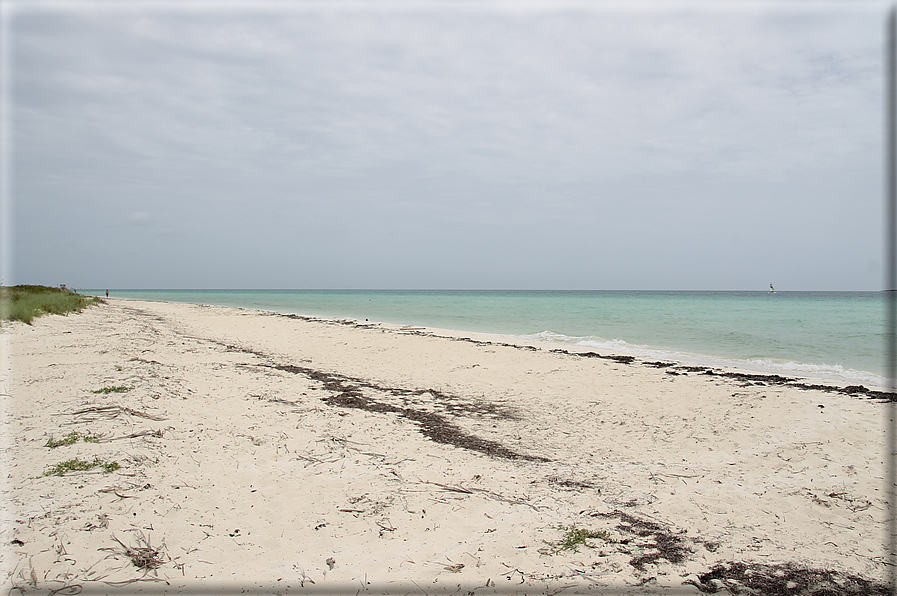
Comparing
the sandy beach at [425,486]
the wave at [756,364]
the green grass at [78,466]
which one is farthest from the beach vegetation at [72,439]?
Result: the wave at [756,364]

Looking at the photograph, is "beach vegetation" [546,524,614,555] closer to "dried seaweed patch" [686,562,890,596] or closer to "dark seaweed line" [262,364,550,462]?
"dried seaweed patch" [686,562,890,596]

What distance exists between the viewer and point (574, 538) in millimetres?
3479

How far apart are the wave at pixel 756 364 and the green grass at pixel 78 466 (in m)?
13.0

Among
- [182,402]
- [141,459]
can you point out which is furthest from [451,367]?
[141,459]

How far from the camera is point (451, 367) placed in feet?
37.7

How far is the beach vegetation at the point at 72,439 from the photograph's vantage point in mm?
4668

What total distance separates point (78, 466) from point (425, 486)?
10.1 ft

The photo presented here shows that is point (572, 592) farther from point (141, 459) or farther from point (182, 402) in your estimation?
point (182, 402)

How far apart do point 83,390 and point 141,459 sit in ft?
10.7

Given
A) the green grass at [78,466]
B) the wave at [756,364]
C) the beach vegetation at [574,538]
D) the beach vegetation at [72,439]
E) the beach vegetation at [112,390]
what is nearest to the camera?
the beach vegetation at [574,538]

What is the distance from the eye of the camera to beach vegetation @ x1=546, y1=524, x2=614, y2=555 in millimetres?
3348

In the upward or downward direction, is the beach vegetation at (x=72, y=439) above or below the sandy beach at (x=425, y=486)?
above

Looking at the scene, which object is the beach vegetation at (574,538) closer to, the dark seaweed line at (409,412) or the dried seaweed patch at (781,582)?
the dried seaweed patch at (781,582)

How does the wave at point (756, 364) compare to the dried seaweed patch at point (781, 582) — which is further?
the wave at point (756, 364)
